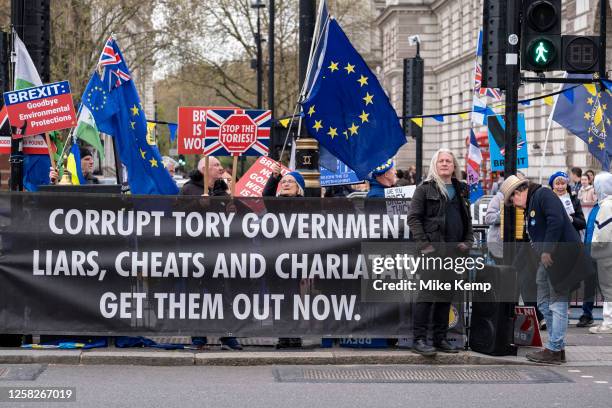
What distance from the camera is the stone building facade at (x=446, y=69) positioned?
40.4 metres

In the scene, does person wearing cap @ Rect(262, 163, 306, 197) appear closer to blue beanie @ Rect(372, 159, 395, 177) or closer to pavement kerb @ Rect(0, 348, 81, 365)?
blue beanie @ Rect(372, 159, 395, 177)

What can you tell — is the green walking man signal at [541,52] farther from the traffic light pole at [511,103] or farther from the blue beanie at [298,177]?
the blue beanie at [298,177]

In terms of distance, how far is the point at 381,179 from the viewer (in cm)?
1172

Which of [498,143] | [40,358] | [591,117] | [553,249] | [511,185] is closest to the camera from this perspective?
[40,358]

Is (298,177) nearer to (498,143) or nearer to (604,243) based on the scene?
(604,243)

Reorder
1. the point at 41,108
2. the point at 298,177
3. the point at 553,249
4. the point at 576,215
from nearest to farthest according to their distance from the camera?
the point at 553,249, the point at 298,177, the point at 41,108, the point at 576,215

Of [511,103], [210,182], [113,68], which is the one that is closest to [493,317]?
[511,103]

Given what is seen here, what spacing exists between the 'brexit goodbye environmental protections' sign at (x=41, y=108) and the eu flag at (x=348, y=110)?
97.2 inches

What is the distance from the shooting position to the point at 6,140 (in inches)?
546

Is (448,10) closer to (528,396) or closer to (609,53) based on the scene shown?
(609,53)

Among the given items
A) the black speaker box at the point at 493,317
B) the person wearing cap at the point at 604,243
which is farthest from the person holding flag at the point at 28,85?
the person wearing cap at the point at 604,243

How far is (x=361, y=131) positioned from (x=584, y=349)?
317 cm

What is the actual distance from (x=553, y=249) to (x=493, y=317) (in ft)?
2.82

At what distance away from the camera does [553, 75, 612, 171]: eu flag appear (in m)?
16.7
